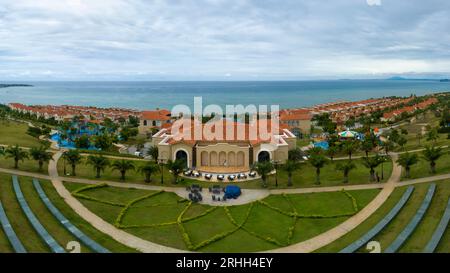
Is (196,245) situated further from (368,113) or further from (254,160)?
(368,113)

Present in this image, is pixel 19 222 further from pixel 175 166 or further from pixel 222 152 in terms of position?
pixel 222 152

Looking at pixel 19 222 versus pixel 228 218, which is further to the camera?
pixel 228 218

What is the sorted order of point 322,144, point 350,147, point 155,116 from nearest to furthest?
1. point 350,147
2. point 322,144
3. point 155,116

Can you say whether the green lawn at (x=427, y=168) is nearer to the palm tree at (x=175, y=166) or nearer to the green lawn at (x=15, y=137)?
the palm tree at (x=175, y=166)

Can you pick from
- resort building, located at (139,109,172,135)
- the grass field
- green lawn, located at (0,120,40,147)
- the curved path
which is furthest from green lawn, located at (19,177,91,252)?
resort building, located at (139,109,172,135)

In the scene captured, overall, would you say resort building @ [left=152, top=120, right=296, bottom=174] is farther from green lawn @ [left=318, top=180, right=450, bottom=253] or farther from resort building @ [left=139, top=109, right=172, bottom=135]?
resort building @ [left=139, top=109, right=172, bottom=135]

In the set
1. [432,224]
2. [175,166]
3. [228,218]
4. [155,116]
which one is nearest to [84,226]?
[228,218]
